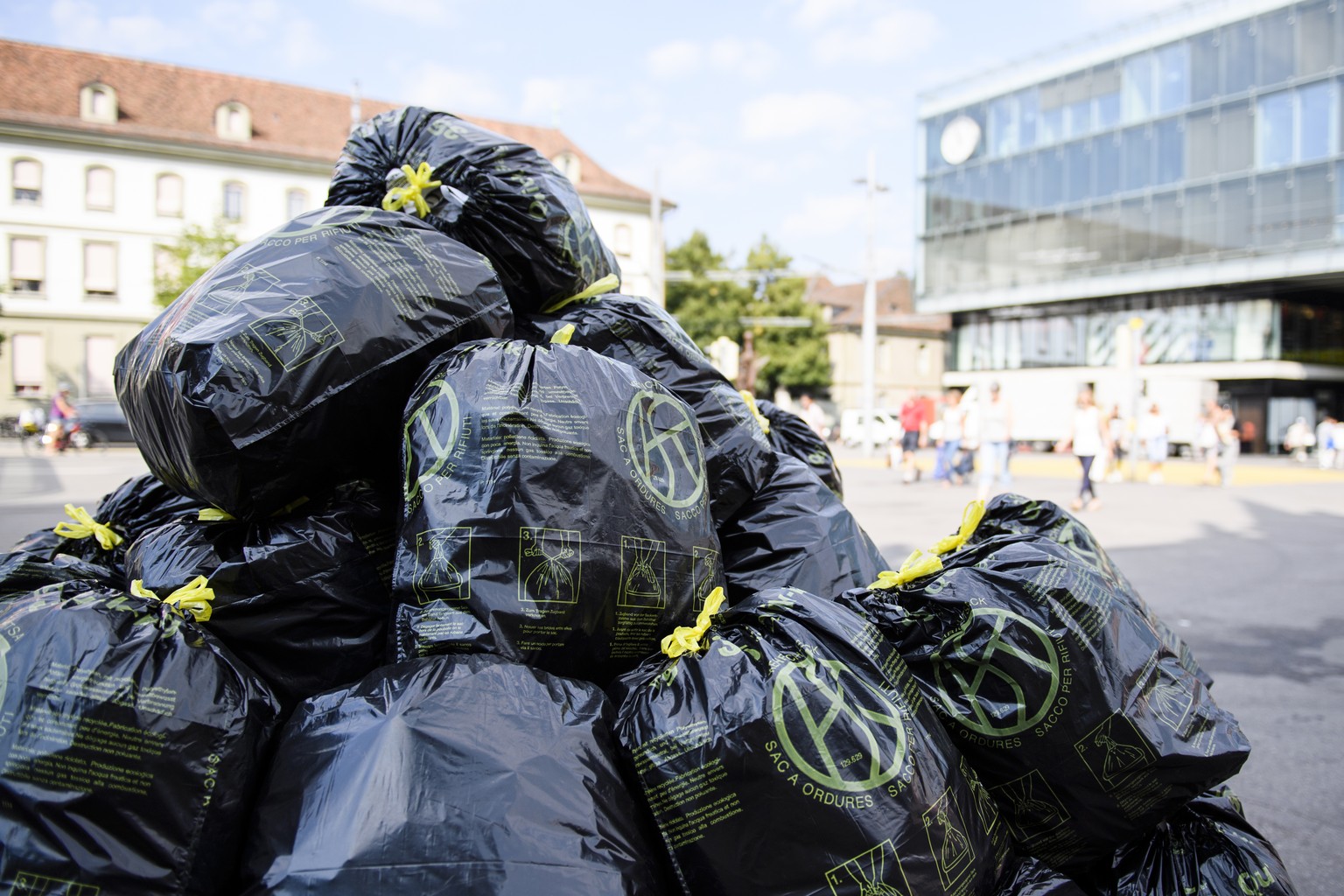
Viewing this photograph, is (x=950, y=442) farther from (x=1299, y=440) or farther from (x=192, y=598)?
(x=1299, y=440)

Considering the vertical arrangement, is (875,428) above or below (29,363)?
below

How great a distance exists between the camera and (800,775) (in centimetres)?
143

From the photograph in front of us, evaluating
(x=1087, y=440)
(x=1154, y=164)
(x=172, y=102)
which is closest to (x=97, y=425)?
(x=172, y=102)

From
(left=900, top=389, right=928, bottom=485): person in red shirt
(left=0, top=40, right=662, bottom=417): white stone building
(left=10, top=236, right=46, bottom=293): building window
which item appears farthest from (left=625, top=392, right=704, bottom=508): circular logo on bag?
(left=10, top=236, right=46, bottom=293): building window

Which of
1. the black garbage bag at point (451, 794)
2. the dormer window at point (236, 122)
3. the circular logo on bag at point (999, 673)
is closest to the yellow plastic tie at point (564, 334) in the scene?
the black garbage bag at point (451, 794)

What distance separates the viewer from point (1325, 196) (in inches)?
1021

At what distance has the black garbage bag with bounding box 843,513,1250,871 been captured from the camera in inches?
65.3

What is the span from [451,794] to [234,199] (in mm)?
36089

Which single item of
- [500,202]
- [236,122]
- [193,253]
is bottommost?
[500,202]

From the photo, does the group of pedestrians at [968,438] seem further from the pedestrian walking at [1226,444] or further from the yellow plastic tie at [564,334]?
the yellow plastic tie at [564,334]

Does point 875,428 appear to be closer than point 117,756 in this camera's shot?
No

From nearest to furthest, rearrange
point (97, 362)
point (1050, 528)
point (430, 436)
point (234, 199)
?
1. point (430, 436)
2. point (1050, 528)
3. point (97, 362)
4. point (234, 199)

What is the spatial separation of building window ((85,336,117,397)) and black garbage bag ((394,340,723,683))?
33.5 meters

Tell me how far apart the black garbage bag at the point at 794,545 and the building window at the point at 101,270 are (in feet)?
114
